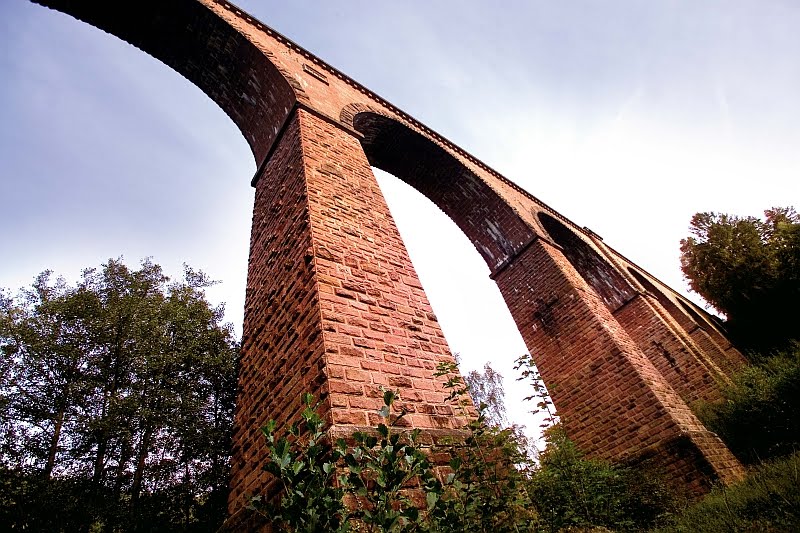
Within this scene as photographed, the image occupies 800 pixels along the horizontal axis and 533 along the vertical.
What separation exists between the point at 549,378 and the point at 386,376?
5292mm

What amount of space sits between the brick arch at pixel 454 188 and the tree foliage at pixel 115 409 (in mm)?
8027

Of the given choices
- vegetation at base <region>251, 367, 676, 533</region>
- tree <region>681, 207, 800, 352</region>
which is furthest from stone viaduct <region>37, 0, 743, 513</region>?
tree <region>681, 207, 800, 352</region>

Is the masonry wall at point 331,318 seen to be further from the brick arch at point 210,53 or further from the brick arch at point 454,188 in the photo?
the brick arch at point 454,188

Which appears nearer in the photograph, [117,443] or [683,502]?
[683,502]

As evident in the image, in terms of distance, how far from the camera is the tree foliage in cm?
890

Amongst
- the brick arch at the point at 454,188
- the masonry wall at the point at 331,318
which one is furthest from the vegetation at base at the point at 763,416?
the masonry wall at the point at 331,318

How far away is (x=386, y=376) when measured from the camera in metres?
2.39

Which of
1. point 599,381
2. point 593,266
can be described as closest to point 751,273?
point 593,266

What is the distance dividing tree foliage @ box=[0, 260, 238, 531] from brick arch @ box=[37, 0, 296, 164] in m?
8.17

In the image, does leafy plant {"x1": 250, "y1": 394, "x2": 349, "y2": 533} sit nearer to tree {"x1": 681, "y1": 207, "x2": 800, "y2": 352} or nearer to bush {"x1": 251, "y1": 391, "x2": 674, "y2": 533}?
bush {"x1": 251, "y1": 391, "x2": 674, "y2": 533}

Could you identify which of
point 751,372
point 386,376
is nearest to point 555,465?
point 386,376

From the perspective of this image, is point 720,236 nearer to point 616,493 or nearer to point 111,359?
point 616,493

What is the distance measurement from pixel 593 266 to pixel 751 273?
20.7 feet

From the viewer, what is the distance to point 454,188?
8883 millimetres
